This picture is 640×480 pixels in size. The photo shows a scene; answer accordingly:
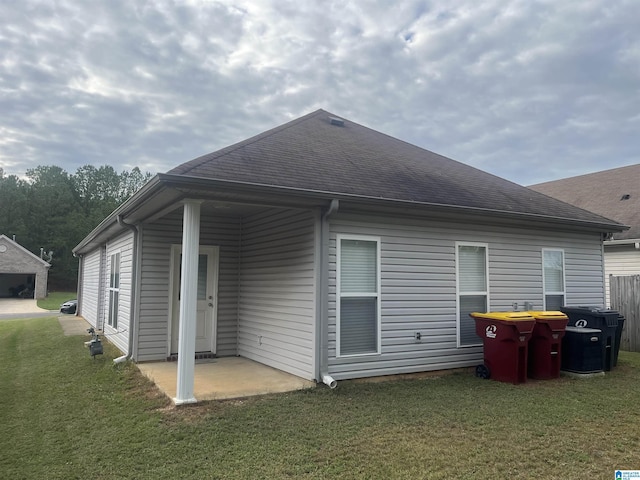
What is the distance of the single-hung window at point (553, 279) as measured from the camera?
8.02m

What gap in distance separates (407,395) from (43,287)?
118 feet

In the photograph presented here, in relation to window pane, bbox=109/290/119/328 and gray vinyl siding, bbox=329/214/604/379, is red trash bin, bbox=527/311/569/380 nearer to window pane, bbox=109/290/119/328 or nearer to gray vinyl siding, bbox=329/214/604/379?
gray vinyl siding, bbox=329/214/604/379

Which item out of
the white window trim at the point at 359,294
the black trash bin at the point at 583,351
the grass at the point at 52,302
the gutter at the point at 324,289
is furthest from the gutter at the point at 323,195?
the grass at the point at 52,302

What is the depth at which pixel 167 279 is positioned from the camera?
7.64 metres

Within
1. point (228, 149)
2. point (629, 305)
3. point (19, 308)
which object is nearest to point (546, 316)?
point (629, 305)

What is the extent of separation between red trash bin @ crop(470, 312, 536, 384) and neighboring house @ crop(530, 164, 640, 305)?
15.4ft

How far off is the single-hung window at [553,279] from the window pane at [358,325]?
3.72 meters

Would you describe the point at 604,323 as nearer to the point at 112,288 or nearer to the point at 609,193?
the point at 609,193

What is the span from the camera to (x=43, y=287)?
110 ft

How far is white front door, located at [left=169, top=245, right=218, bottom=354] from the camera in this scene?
25.2ft

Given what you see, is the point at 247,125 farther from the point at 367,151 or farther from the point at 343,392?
the point at 343,392

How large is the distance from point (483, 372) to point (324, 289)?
2714mm

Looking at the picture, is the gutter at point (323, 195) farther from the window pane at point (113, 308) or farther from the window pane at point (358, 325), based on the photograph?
the window pane at point (113, 308)

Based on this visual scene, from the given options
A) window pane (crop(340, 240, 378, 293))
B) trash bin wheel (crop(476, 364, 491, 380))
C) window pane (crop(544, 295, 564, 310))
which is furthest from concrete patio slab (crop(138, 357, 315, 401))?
window pane (crop(544, 295, 564, 310))
